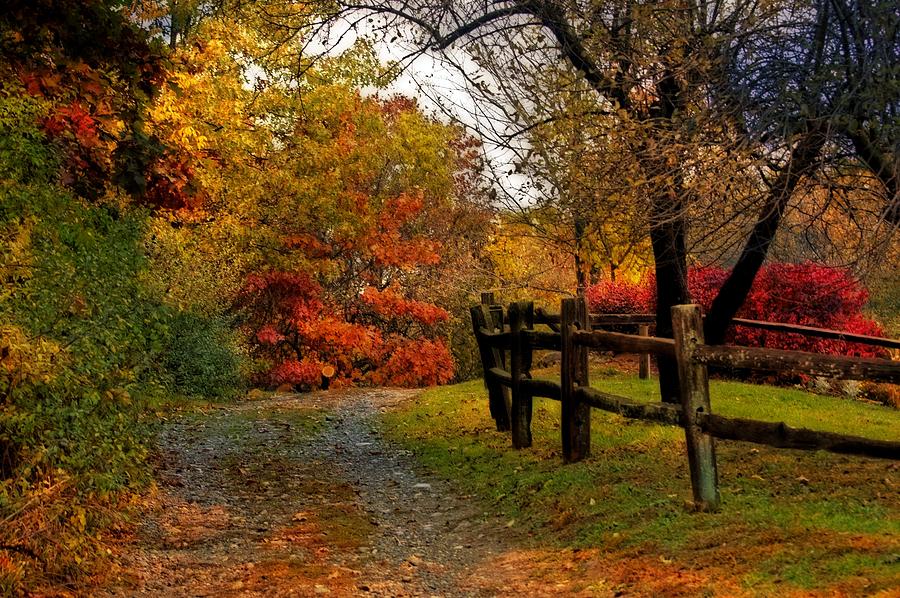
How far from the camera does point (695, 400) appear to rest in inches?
305

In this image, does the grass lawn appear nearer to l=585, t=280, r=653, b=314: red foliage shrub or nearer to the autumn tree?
the autumn tree

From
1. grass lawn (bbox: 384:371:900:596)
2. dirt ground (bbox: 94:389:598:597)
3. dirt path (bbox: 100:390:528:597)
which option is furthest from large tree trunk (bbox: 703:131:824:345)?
dirt path (bbox: 100:390:528:597)

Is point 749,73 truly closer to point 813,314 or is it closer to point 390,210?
point 813,314

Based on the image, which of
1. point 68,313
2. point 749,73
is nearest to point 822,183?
point 749,73

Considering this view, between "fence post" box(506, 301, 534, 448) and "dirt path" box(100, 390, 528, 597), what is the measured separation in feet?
5.15

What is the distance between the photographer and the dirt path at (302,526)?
7.33 metres

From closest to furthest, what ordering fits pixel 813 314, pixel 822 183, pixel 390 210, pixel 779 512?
pixel 779 512 < pixel 822 183 < pixel 813 314 < pixel 390 210

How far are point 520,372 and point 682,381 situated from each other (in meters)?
4.50

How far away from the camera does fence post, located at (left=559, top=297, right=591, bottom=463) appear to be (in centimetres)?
1043

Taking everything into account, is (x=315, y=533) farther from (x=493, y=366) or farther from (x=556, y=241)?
(x=493, y=366)

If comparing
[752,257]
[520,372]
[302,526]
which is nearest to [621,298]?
[752,257]

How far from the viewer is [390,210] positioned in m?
29.4

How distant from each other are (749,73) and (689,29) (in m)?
0.96

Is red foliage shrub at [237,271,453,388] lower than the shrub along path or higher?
higher
